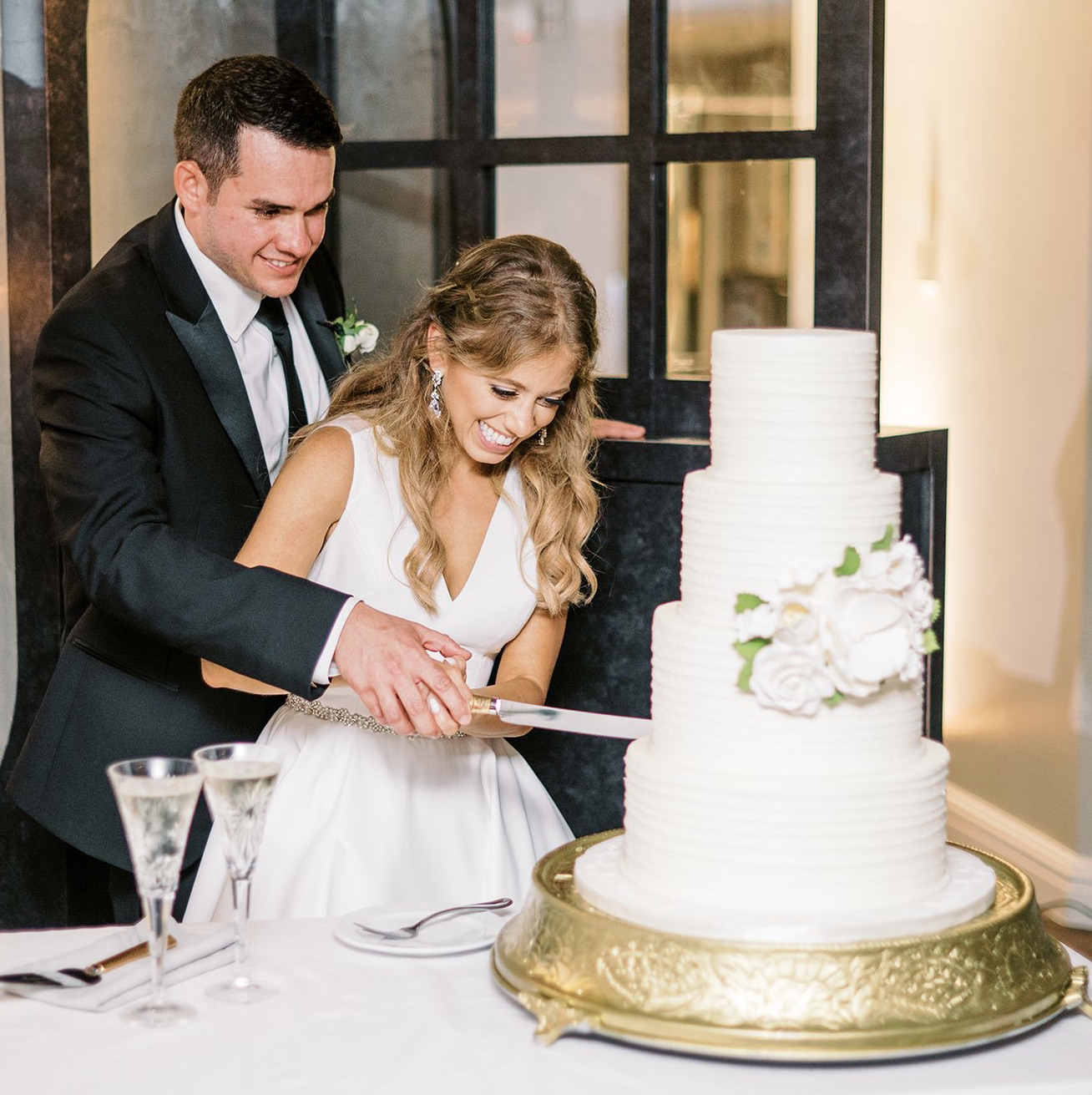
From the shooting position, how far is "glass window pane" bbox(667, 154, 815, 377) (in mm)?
2934

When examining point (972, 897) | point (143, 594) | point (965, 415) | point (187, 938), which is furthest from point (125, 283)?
point (965, 415)

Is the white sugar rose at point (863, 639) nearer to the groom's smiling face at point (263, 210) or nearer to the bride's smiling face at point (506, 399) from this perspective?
the bride's smiling face at point (506, 399)

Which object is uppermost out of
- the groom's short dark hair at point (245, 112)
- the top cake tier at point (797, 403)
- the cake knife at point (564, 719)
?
the groom's short dark hair at point (245, 112)

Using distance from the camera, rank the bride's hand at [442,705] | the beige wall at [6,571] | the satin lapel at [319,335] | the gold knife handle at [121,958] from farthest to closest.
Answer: the beige wall at [6,571] < the satin lapel at [319,335] < the bride's hand at [442,705] < the gold knife handle at [121,958]

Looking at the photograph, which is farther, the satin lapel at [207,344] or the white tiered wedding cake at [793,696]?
the satin lapel at [207,344]

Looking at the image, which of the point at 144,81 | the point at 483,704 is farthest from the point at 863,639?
the point at 144,81

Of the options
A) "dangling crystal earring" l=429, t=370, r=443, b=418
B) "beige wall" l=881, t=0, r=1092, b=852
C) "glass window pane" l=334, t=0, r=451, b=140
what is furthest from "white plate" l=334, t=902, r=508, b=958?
"beige wall" l=881, t=0, r=1092, b=852

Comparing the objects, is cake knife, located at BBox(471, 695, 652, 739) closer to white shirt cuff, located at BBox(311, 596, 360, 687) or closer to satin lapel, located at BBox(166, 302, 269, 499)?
white shirt cuff, located at BBox(311, 596, 360, 687)

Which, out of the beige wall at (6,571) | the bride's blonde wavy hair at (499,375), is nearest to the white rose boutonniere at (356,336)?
the bride's blonde wavy hair at (499,375)

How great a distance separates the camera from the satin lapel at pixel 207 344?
2674mm

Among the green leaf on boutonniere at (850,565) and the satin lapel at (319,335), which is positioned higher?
the satin lapel at (319,335)

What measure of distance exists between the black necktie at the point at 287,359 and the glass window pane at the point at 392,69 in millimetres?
634

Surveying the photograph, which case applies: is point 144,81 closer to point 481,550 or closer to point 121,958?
point 481,550

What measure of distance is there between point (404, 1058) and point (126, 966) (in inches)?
14.3
